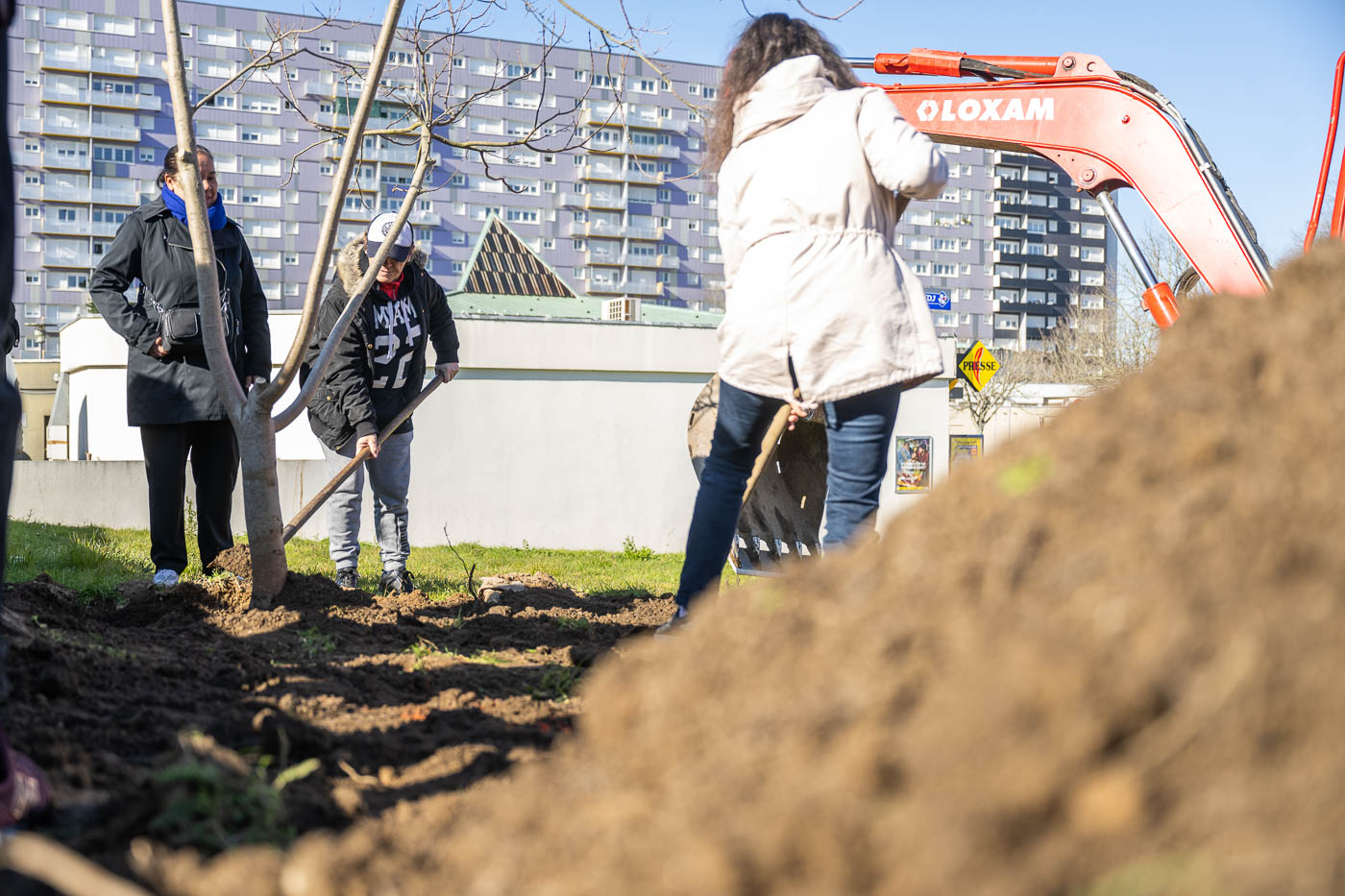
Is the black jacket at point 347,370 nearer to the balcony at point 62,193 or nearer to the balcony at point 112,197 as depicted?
the balcony at point 112,197

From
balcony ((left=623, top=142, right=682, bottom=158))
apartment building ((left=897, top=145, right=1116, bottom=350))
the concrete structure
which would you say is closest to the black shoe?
the concrete structure

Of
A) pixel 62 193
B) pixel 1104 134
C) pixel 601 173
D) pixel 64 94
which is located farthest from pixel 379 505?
pixel 601 173

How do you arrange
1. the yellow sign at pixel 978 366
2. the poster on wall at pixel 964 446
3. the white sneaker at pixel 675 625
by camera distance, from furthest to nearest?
the poster on wall at pixel 964 446 → the yellow sign at pixel 978 366 → the white sneaker at pixel 675 625

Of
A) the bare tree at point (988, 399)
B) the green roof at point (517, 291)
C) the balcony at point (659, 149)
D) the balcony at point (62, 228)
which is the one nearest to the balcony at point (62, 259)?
the balcony at point (62, 228)

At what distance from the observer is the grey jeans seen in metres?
5.39

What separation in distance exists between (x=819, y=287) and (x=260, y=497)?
259cm

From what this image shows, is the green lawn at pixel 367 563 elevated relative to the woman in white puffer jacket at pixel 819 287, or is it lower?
lower

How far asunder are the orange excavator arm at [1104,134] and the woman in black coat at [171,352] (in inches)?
153

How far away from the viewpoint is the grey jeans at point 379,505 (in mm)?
5391

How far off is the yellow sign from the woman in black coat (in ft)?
38.9

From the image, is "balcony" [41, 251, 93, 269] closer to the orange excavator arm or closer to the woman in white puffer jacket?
the orange excavator arm

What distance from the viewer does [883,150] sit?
305 cm

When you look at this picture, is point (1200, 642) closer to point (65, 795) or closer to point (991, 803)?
point (991, 803)

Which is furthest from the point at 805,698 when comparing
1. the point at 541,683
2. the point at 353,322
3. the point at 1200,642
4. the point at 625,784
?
the point at 353,322
